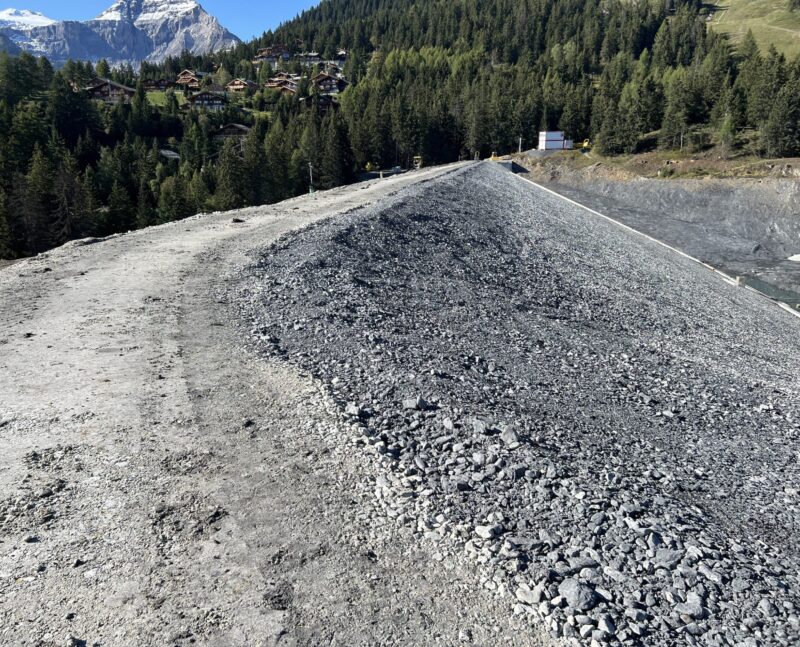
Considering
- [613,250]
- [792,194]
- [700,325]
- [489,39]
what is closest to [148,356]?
[700,325]

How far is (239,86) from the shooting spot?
476ft

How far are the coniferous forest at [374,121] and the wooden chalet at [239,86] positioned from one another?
4190 millimetres

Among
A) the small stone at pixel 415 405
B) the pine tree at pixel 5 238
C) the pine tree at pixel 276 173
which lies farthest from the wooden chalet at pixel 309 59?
the small stone at pixel 415 405

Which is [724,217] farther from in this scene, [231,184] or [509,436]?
[509,436]

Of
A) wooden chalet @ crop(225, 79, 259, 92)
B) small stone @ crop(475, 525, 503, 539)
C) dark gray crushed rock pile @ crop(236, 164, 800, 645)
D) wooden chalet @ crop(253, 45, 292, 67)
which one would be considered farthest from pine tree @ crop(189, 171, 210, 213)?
wooden chalet @ crop(253, 45, 292, 67)

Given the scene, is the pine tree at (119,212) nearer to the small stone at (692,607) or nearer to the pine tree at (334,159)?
the pine tree at (334,159)

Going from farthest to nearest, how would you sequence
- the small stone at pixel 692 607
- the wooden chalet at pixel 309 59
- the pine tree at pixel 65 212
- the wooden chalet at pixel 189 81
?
the wooden chalet at pixel 309 59 < the wooden chalet at pixel 189 81 < the pine tree at pixel 65 212 < the small stone at pixel 692 607

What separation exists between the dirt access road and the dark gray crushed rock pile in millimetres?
722

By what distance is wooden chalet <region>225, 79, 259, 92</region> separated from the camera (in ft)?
473

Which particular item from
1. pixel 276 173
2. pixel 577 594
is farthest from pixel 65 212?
pixel 577 594

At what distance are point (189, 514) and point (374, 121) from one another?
8639 centimetres

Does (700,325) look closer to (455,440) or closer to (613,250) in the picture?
(613,250)

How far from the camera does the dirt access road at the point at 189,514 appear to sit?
5.19 metres

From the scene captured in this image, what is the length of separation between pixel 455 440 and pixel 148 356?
6.10m
